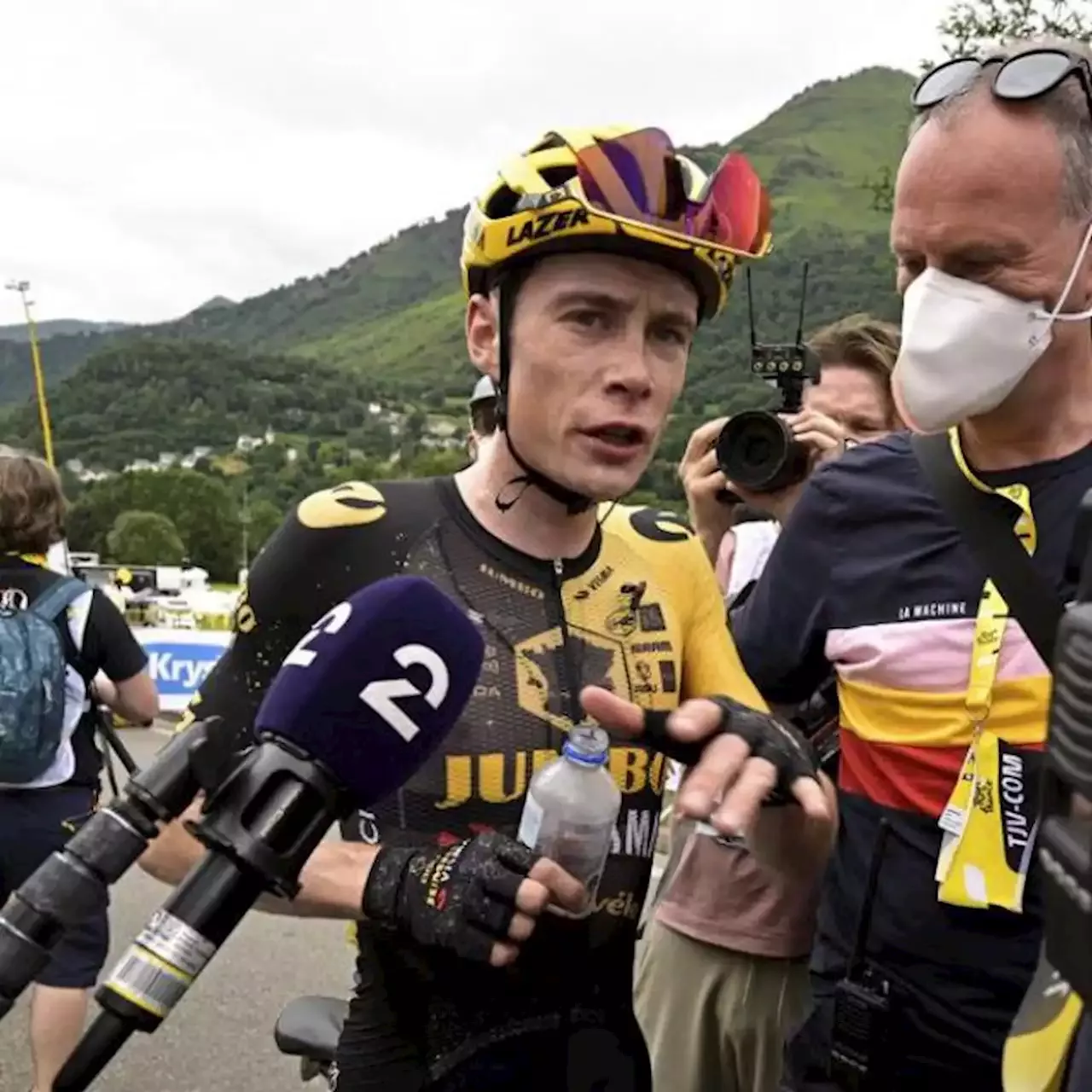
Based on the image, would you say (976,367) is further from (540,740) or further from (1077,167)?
(540,740)

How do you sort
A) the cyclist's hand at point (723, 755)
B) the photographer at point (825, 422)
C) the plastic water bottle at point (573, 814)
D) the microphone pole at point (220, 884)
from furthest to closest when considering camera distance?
the photographer at point (825, 422) < the plastic water bottle at point (573, 814) < the cyclist's hand at point (723, 755) < the microphone pole at point (220, 884)

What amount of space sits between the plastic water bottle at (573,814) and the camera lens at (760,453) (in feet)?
4.42

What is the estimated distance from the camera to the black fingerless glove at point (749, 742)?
1686mm

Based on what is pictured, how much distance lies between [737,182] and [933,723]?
103 centimetres

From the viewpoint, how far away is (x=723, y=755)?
163cm

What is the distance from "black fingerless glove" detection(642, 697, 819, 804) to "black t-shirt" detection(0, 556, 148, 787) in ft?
11.7

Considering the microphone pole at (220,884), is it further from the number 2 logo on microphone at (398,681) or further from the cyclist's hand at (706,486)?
the cyclist's hand at (706,486)

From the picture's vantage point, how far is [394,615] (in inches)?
55.5

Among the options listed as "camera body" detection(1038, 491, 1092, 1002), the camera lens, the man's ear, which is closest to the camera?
the camera lens

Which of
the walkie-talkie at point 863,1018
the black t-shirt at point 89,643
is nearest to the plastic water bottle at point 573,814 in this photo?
the walkie-talkie at point 863,1018

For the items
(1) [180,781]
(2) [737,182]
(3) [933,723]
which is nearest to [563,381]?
(2) [737,182]

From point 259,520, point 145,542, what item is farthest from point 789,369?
point 259,520

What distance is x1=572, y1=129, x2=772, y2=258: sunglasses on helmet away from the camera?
7.02 feet

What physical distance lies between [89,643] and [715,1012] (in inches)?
112
